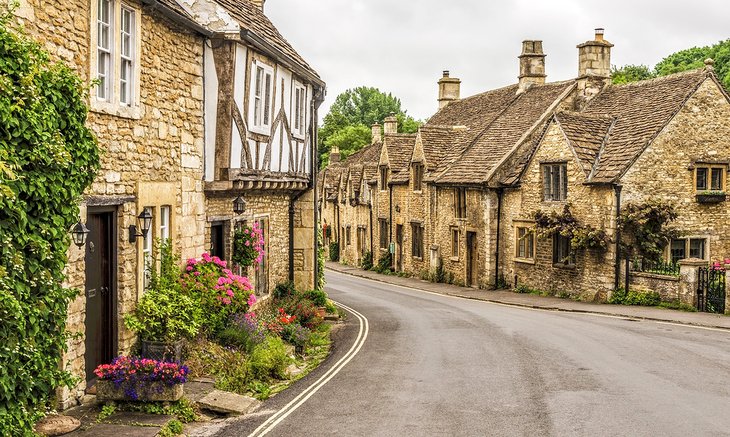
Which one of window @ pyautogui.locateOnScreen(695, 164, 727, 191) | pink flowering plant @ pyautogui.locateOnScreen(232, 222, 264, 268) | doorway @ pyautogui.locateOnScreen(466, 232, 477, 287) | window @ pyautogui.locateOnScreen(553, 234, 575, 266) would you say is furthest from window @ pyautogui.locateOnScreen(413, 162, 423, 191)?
pink flowering plant @ pyautogui.locateOnScreen(232, 222, 264, 268)

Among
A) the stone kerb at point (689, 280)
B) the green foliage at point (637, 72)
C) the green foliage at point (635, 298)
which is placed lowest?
the green foliage at point (635, 298)

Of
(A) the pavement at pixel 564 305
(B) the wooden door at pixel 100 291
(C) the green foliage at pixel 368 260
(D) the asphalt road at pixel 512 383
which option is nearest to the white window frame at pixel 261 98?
(D) the asphalt road at pixel 512 383

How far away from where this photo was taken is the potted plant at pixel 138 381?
1099 cm

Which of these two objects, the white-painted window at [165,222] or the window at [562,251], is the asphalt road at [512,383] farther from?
the window at [562,251]

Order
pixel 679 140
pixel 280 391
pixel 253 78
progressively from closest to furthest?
pixel 280 391, pixel 253 78, pixel 679 140

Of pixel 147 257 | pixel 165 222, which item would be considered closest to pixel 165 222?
pixel 165 222

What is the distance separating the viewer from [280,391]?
13508 millimetres

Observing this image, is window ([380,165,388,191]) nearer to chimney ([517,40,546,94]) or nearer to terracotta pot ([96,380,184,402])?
chimney ([517,40,546,94])

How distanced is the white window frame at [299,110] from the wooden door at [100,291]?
9.22m

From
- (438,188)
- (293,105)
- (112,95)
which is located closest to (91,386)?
(112,95)

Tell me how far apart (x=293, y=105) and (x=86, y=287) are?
1030 centimetres

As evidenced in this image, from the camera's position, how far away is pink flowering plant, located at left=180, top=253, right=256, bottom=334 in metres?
14.6

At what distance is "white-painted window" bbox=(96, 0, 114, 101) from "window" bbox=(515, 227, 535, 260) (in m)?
23.0

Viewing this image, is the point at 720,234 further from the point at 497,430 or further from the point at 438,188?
the point at 497,430
